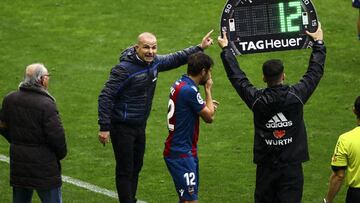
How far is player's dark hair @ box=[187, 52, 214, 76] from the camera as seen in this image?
10.3 m

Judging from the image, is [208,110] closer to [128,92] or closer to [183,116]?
[183,116]

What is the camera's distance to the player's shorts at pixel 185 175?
34.5 ft

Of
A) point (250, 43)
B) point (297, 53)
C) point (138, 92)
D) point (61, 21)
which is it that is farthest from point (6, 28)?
point (250, 43)

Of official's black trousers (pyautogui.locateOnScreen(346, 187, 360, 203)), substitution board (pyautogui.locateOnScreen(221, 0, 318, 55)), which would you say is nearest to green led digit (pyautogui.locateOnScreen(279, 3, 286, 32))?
substitution board (pyautogui.locateOnScreen(221, 0, 318, 55))

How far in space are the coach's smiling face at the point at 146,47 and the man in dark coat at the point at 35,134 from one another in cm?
155

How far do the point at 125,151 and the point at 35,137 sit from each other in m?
1.65

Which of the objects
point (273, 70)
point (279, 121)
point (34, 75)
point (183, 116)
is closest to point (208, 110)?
point (183, 116)

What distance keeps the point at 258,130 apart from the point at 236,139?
5.38 meters

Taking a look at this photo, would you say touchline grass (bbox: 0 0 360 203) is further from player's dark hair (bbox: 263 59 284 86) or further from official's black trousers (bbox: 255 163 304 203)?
player's dark hair (bbox: 263 59 284 86)

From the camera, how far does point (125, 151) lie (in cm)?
1136

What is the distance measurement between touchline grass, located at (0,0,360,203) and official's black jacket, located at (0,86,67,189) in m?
2.31

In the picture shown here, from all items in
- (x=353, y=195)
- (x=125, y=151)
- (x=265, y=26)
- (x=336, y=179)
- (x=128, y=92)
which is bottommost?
(x=353, y=195)

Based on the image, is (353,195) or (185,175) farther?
(185,175)

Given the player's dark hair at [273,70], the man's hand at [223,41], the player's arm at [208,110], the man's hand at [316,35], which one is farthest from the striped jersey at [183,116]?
the man's hand at [316,35]
